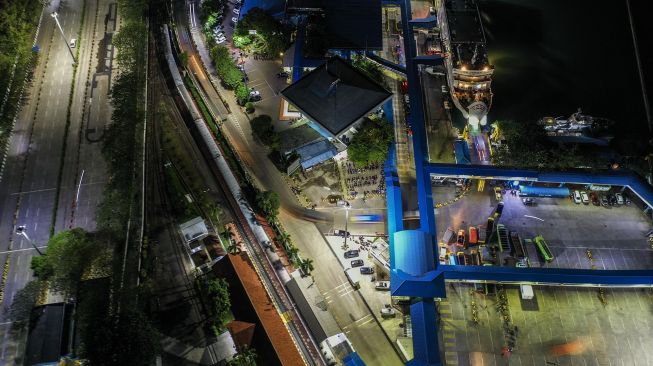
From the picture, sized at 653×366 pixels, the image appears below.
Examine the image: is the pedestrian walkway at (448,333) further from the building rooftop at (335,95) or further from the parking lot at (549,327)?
the building rooftop at (335,95)

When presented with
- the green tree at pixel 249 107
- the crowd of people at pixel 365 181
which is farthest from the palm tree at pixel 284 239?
the green tree at pixel 249 107

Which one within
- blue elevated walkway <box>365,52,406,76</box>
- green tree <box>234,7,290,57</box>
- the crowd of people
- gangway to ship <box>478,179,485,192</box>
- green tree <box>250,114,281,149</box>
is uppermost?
green tree <box>234,7,290,57</box>

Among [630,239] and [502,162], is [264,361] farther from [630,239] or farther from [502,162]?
[630,239]

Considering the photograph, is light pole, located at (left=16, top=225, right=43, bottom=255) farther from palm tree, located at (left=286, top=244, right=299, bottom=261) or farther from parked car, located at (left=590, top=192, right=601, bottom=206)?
parked car, located at (left=590, top=192, right=601, bottom=206)

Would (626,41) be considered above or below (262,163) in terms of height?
above

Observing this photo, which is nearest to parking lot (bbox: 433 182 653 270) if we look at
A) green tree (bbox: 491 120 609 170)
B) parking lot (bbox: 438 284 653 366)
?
parking lot (bbox: 438 284 653 366)

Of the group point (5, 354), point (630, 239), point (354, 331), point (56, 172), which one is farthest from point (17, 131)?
point (630, 239)

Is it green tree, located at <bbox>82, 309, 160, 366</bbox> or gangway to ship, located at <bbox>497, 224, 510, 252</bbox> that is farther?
gangway to ship, located at <bbox>497, 224, 510, 252</bbox>
